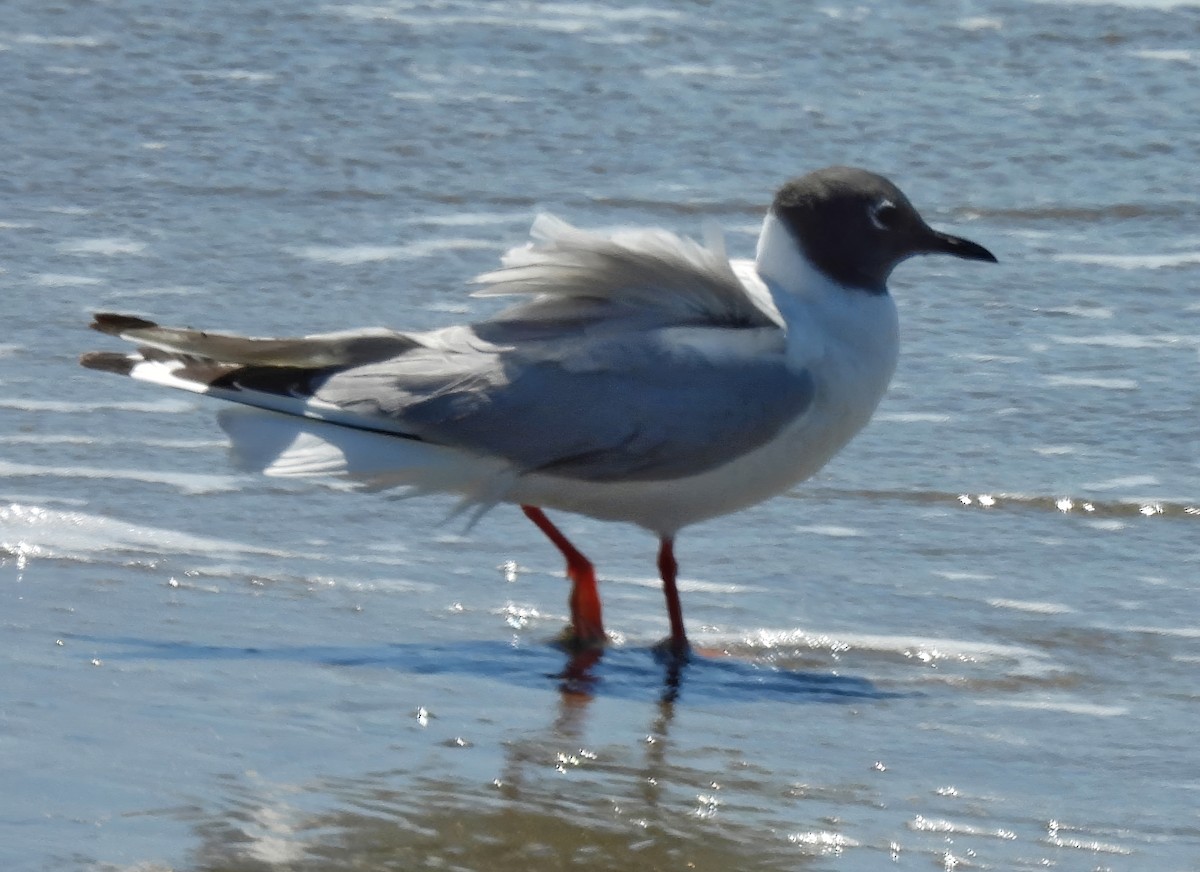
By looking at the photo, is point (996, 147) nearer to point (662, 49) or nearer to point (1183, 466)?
point (662, 49)

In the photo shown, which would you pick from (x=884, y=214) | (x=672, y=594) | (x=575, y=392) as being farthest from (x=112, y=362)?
(x=884, y=214)

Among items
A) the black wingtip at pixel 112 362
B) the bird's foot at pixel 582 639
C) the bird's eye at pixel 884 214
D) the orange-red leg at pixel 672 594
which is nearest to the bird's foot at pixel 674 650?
the orange-red leg at pixel 672 594

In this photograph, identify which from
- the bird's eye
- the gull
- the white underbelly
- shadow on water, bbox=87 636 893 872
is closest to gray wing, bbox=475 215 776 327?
the gull

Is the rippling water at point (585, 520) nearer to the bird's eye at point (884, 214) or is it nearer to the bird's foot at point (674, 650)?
the bird's foot at point (674, 650)

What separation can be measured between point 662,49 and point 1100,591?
516cm

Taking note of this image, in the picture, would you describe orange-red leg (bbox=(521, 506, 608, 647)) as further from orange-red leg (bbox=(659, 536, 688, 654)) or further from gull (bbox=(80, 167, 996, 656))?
orange-red leg (bbox=(659, 536, 688, 654))

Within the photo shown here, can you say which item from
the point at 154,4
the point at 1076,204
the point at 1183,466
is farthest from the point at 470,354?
the point at 154,4

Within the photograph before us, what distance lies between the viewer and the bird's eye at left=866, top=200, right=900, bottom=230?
5.35 metres

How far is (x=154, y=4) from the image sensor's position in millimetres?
10289

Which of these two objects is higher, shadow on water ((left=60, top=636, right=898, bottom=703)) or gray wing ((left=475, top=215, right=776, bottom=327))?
gray wing ((left=475, top=215, right=776, bottom=327))

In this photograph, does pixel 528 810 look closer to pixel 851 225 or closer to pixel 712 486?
pixel 712 486

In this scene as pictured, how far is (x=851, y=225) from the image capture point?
17.4ft

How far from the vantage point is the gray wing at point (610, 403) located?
4.83m

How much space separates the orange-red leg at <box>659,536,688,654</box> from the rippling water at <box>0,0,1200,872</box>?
80 millimetres
